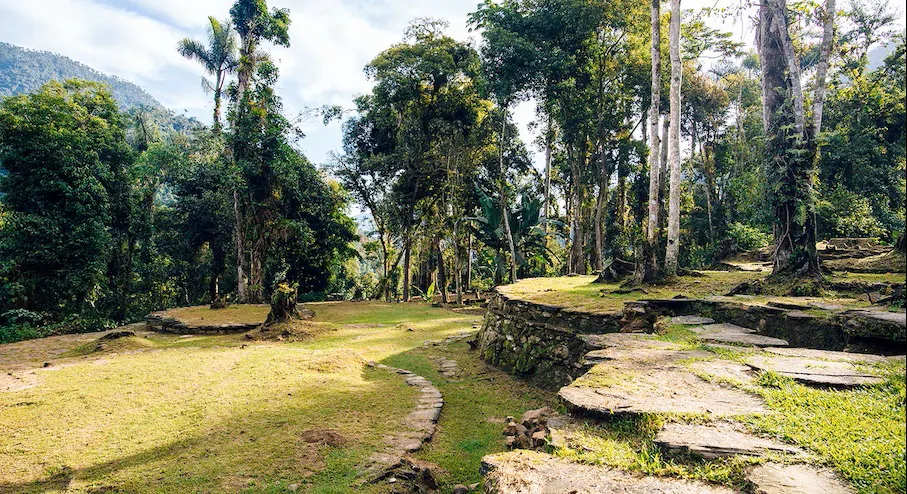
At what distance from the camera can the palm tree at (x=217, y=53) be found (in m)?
18.7

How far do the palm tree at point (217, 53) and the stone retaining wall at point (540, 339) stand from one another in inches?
655

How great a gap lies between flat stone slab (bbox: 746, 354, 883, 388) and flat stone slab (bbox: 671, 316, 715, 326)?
1831 mm

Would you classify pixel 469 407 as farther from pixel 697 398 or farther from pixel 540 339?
pixel 697 398

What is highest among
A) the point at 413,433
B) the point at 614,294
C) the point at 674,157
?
the point at 674,157

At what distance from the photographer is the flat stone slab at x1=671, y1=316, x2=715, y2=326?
5.72 meters

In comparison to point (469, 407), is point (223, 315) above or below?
above

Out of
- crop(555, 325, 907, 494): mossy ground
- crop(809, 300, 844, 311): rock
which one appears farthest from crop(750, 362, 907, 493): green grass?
crop(809, 300, 844, 311): rock

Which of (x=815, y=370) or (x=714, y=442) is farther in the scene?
(x=815, y=370)

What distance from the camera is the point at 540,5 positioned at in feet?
50.6

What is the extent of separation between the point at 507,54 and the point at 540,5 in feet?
7.16

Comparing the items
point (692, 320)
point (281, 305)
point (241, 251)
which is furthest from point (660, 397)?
point (241, 251)

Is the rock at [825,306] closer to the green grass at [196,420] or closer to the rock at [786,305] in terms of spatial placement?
the rock at [786,305]

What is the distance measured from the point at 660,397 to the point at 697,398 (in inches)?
9.5

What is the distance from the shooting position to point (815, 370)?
3352 mm
